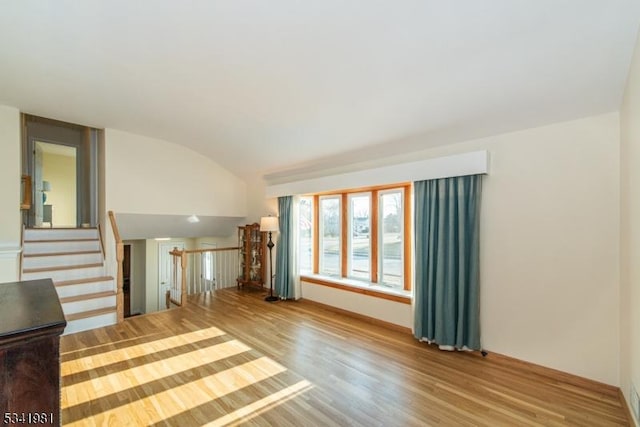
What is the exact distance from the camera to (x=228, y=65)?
2.31 m

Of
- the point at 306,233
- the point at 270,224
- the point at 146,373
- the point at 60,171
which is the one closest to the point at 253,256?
the point at 270,224

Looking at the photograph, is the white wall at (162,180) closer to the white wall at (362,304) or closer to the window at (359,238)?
the window at (359,238)

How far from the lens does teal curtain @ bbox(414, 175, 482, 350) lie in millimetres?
2871

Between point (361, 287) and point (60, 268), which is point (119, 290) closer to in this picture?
point (60, 268)

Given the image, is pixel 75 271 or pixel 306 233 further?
pixel 306 233

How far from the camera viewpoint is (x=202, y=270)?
662cm

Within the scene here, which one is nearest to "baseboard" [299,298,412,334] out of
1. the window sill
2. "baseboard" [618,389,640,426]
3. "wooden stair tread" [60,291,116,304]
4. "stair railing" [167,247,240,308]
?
the window sill

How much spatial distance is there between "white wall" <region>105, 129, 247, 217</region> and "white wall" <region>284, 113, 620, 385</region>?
4.32 metres

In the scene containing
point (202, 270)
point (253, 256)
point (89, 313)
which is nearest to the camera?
point (89, 313)

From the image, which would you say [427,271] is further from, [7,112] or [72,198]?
[72,198]

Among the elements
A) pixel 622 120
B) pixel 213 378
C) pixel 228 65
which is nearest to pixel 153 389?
pixel 213 378

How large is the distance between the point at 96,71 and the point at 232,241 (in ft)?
14.2

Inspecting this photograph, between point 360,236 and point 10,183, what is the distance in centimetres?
453

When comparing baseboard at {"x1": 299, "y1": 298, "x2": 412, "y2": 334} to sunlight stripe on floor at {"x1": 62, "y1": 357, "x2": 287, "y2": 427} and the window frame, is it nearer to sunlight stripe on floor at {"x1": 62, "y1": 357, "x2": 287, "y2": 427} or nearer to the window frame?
the window frame
